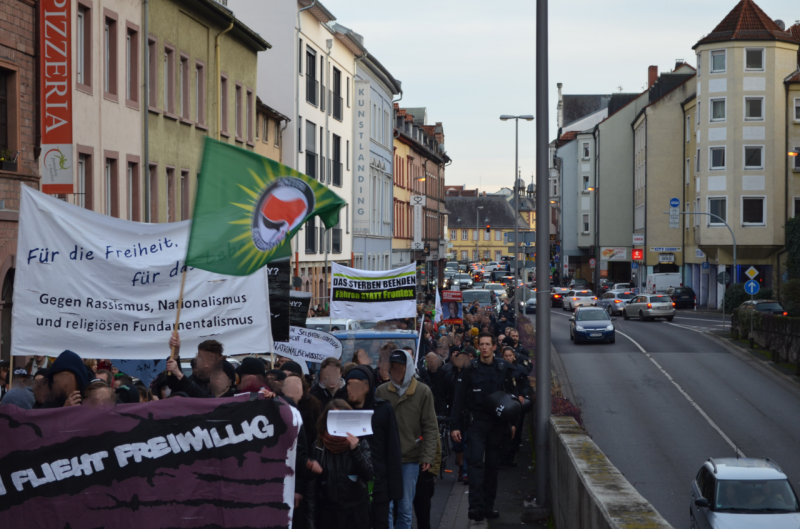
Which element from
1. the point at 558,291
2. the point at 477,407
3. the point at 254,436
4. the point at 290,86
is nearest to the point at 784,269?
the point at 558,291

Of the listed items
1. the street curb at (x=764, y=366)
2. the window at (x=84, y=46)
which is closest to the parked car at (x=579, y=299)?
the street curb at (x=764, y=366)

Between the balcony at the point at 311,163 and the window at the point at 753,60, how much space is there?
29646 mm

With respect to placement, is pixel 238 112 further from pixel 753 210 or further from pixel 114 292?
pixel 753 210

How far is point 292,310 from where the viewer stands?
15.6 metres

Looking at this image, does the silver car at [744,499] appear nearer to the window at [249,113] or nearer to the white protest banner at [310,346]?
the white protest banner at [310,346]

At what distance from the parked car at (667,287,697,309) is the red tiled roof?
15.3 meters

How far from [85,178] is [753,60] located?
4837 cm

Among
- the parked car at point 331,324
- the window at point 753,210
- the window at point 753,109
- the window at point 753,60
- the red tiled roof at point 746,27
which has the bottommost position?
the parked car at point 331,324

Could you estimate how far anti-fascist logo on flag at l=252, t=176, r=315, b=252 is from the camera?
804cm

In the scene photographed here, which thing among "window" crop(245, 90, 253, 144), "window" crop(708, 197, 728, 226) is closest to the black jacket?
"window" crop(245, 90, 253, 144)

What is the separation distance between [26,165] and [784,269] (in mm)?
49864

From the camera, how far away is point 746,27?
6025cm

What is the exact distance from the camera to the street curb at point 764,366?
94.9 feet

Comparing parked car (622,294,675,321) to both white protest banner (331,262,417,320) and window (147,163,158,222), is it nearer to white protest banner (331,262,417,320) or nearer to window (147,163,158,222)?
window (147,163,158,222)
